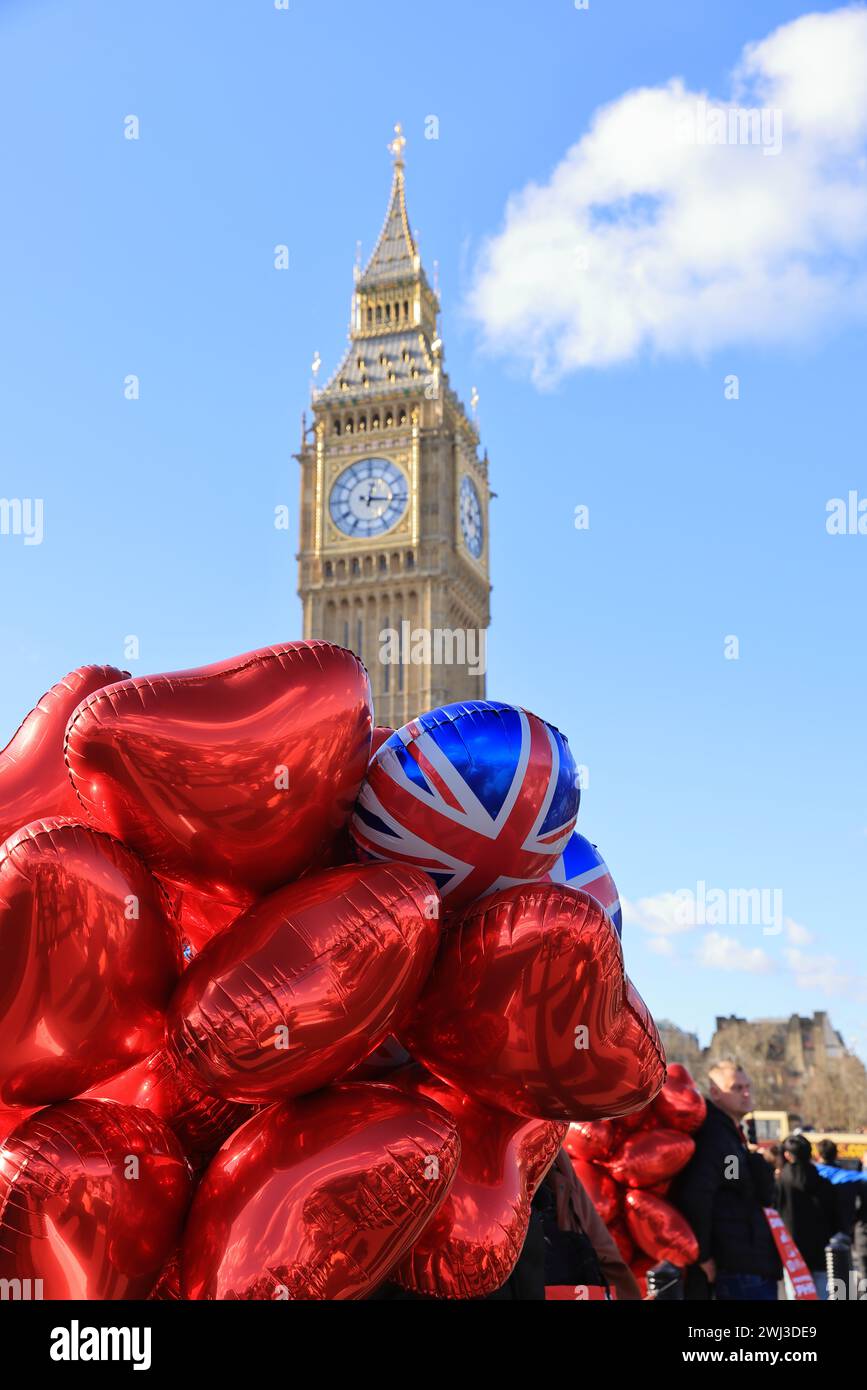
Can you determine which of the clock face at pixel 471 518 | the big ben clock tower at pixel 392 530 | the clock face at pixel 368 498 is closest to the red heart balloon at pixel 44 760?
the big ben clock tower at pixel 392 530

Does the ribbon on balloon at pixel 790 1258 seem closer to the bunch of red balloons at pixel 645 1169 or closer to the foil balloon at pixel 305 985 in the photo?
the bunch of red balloons at pixel 645 1169

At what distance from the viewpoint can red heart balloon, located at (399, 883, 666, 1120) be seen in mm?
2252

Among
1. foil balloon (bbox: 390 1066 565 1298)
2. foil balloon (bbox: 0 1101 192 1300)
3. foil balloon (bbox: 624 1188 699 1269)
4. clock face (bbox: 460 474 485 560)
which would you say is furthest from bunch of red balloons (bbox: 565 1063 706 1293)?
clock face (bbox: 460 474 485 560)

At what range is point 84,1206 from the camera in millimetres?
2066

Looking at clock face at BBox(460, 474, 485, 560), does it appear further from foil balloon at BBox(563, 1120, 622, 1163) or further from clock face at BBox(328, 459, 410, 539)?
foil balloon at BBox(563, 1120, 622, 1163)

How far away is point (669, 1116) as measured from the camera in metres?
4.88

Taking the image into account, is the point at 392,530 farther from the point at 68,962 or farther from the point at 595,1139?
the point at 68,962

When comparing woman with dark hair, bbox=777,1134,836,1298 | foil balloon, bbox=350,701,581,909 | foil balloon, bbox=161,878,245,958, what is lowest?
woman with dark hair, bbox=777,1134,836,1298

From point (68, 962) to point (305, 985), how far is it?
0.40 meters

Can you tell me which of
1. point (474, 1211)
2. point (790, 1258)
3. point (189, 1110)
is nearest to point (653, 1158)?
point (790, 1258)

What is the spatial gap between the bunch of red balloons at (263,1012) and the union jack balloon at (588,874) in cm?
48

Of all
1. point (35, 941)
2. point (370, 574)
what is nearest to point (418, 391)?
point (370, 574)

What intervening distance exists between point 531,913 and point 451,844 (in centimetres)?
20

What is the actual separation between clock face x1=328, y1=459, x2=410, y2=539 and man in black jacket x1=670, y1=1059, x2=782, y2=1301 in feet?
107
